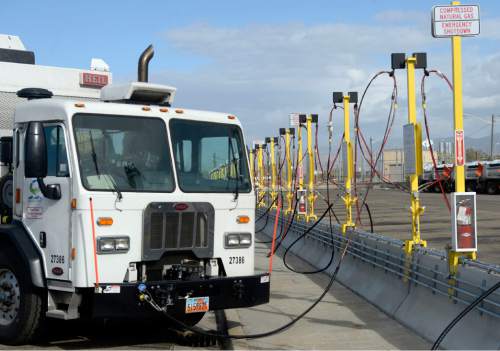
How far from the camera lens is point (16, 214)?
25.6ft

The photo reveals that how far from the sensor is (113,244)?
698 centimetres

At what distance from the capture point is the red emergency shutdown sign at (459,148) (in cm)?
721

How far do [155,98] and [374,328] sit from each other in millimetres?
3927

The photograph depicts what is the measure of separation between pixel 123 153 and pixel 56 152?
2.32 ft

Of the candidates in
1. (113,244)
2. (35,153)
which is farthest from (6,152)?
(113,244)

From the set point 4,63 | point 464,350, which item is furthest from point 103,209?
point 464,350

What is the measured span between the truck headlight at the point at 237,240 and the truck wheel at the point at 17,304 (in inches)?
83.2

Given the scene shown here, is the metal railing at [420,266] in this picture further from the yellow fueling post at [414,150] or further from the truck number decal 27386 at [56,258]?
the truck number decal 27386 at [56,258]

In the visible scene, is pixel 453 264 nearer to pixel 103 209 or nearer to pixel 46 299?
pixel 103 209

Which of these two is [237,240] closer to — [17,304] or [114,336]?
[114,336]

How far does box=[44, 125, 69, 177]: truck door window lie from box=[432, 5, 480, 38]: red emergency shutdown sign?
4.18 m

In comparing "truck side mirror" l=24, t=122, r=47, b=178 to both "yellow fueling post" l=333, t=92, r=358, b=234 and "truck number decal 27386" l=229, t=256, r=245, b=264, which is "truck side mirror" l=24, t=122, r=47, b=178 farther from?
"yellow fueling post" l=333, t=92, r=358, b=234

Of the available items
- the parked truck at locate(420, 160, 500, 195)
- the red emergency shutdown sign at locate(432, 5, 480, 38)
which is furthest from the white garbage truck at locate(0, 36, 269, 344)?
the parked truck at locate(420, 160, 500, 195)

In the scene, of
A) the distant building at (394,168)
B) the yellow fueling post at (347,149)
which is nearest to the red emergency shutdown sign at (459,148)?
the distant building at (394,168)
